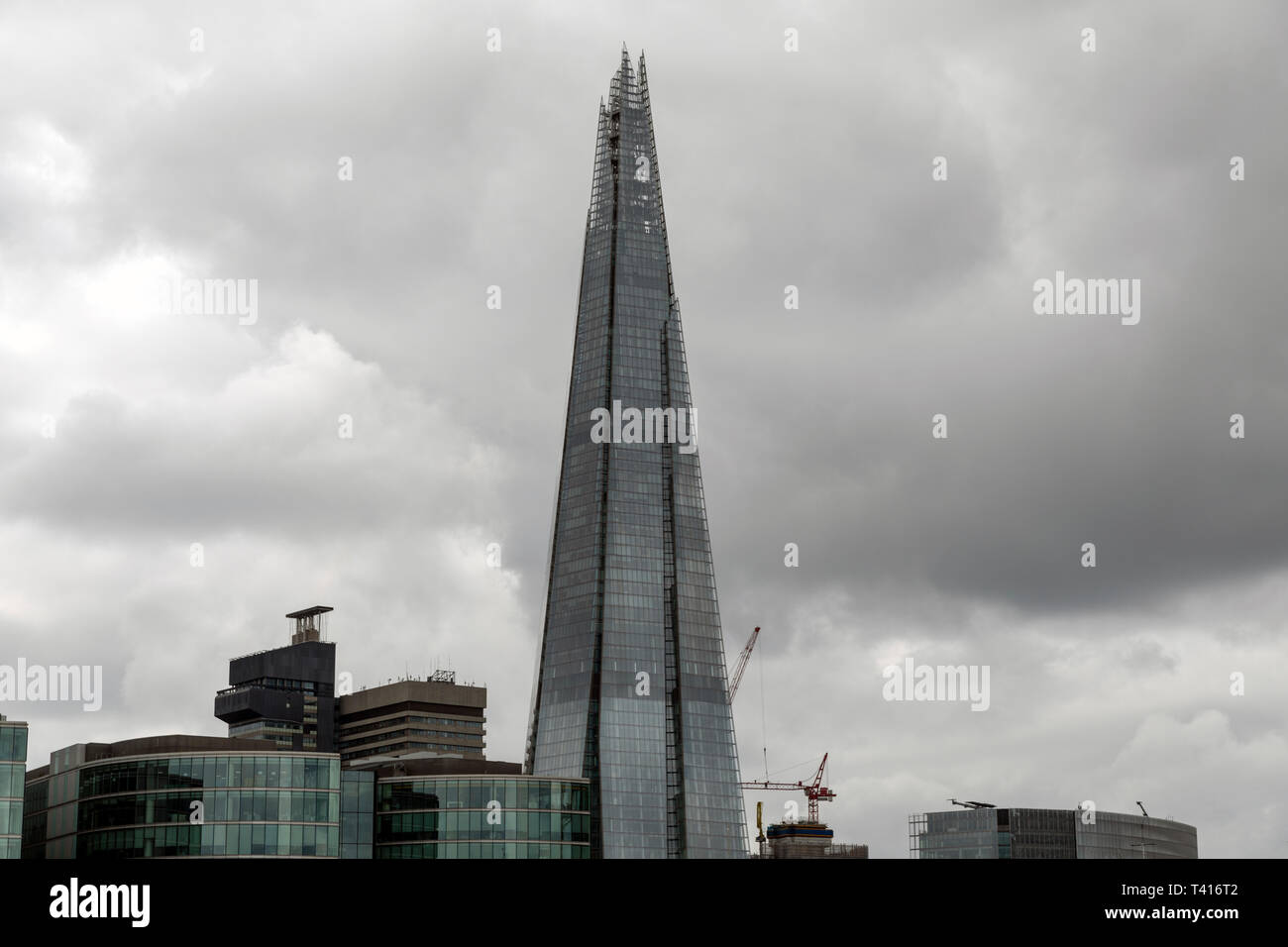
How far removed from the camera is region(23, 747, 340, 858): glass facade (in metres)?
167

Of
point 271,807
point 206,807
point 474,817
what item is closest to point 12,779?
point 206,807

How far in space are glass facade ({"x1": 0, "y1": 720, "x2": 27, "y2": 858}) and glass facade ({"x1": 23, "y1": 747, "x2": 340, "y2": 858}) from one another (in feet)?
66.4

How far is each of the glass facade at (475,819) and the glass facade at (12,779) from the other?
4598cm

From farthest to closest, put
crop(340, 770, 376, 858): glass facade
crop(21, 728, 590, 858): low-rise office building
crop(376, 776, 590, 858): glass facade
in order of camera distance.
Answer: crop(376, 776, 590, 858): glass facade → crop(340, 770, 376, 858): glass facade → crop(21, 728, 590, 858): low-rise office building

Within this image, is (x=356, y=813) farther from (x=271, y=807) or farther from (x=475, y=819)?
(x=271, y=807)

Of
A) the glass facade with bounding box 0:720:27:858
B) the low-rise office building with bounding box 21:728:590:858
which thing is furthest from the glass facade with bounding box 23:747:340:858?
the glass facade with bounding box 0:720:27:858

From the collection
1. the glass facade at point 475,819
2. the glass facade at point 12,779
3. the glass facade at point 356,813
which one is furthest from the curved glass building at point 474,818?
the glass facade at point 12,779

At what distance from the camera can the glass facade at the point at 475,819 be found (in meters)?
184

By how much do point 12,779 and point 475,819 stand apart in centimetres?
5408

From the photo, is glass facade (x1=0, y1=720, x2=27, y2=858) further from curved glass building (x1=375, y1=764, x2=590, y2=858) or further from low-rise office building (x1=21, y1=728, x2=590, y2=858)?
curved glass building (x1=375, y1=764, x2=590, y2=858)

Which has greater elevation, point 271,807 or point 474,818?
point 271,807

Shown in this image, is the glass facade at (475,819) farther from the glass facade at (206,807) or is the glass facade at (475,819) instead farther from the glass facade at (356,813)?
the glass facade at (206,807)

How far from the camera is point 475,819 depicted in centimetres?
18500
